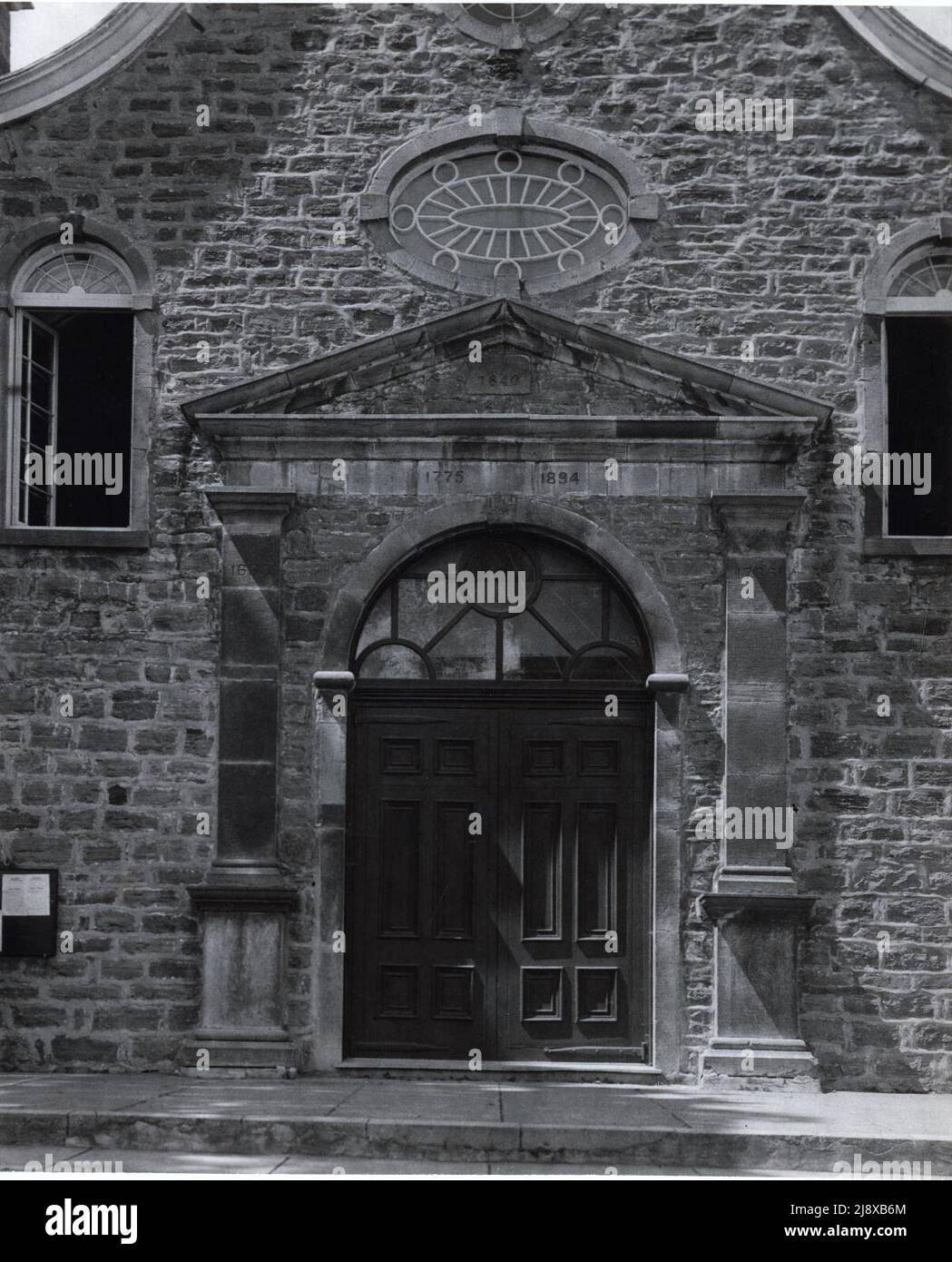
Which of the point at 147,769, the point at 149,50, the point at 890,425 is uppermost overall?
the point at 149,50

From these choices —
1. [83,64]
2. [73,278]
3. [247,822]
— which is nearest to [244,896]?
[247,822]

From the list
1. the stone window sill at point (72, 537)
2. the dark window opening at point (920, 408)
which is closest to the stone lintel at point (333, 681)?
the stone window sill at point (72, 537)

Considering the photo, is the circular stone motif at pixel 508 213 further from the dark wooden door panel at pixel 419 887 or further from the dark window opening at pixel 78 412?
the dark wooden door panel at pixel 419 887

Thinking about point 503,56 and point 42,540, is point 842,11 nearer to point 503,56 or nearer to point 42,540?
point 503,56

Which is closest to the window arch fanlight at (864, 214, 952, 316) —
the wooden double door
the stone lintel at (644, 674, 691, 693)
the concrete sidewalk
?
the stone lintel at (644, 674, 691, 693)

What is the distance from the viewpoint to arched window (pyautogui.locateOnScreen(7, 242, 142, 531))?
11570 mm

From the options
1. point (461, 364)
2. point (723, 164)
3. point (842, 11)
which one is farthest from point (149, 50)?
point (842, 11)

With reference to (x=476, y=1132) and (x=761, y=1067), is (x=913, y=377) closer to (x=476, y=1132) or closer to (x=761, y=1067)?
(x=761, y=1067)

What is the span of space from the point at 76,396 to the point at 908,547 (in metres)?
5.77

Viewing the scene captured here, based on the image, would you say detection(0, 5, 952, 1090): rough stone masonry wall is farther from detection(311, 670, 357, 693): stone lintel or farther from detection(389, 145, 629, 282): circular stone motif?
detection(389, 145, 629, 282): circular stone motif

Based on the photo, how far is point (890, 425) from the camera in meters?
11.6

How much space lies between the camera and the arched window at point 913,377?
449 inches

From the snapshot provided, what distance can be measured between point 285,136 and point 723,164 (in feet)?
9.88
